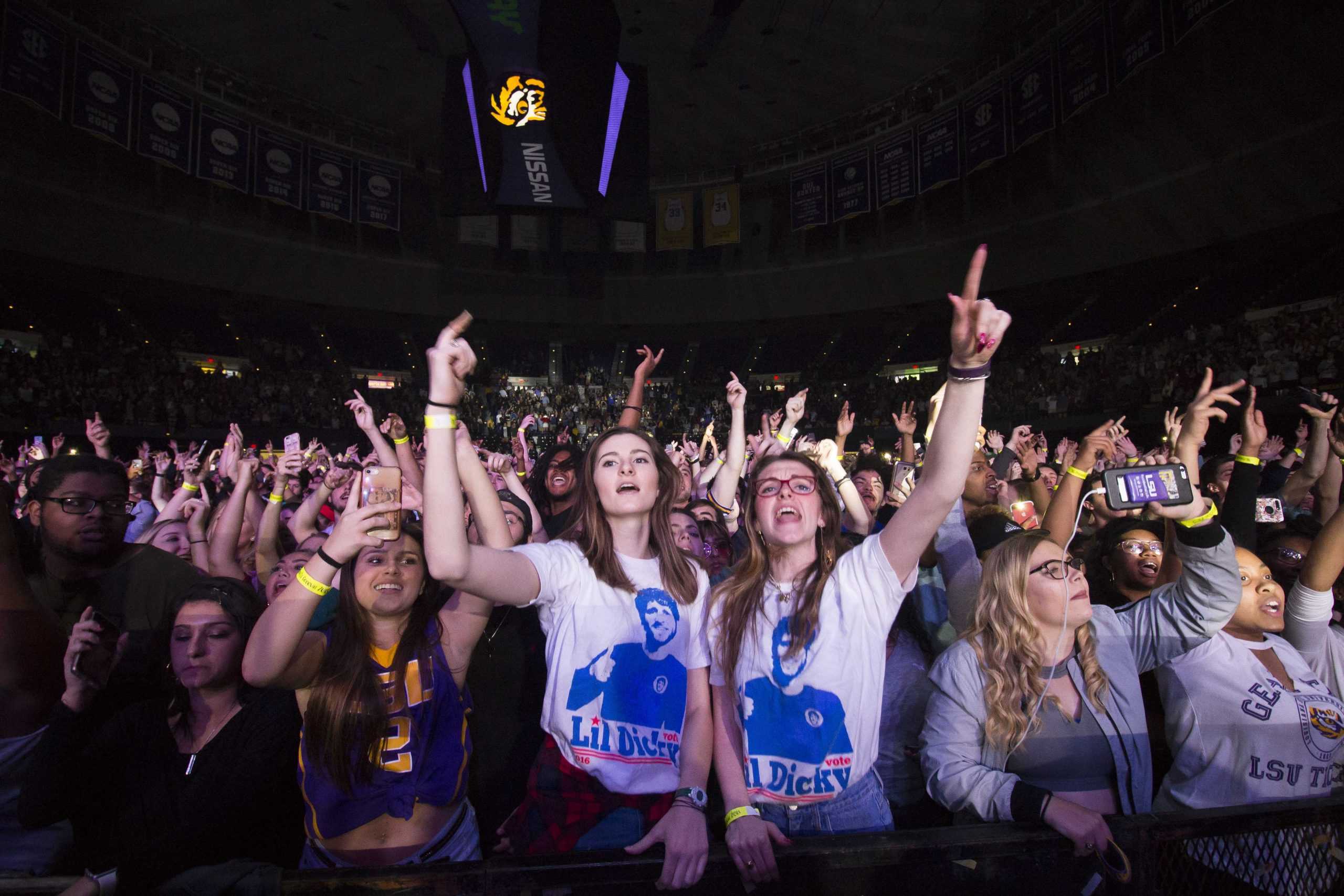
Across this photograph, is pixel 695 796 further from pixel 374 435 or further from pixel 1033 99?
pixel 1033 99

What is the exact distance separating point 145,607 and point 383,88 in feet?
54.4

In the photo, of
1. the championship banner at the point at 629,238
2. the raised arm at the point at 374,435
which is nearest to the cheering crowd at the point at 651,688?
the raised arm at the point at 374,435

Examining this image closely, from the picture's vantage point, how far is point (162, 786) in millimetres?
1758

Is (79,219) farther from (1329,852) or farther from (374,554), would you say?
(1329,852)

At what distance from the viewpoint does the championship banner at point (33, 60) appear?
36.2ft

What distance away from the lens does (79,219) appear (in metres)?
14.7

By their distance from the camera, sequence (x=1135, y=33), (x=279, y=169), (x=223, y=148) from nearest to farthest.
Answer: (x=1135, y=33)
(x=223, y=148)
(x=279, y=169)

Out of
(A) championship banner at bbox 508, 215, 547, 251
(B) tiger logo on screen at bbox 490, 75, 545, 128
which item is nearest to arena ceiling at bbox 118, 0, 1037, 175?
(A) championship banner at bbox 508, 215, 547, 251

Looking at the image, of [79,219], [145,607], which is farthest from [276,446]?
[145,607]

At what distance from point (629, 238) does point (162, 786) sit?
1785 centimetres

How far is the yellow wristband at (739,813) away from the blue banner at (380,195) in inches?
725

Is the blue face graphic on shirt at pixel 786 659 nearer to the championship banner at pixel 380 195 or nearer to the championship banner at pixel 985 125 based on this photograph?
the championship banner at pixel 985 125

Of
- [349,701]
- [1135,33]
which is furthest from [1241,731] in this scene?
[1135,33]

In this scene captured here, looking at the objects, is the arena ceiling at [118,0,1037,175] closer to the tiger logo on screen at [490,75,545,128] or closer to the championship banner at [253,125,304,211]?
the championship banner at [253,125,304,211]
